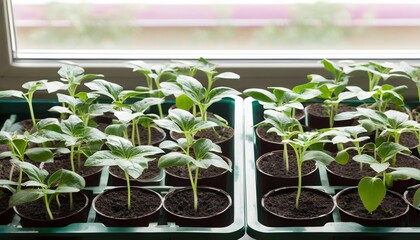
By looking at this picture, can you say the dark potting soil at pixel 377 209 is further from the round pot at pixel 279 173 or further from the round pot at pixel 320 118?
the round pot at pixel 320 118

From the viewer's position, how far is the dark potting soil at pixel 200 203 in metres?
1.11

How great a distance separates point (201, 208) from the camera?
1.13 metres

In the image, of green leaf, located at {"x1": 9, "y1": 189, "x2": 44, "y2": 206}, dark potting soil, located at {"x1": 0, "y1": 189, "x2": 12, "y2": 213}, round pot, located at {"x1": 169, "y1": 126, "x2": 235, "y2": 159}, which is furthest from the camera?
round pot, located at {"x1": 169, "y1": 126, "x2": 235, "y2": 159}

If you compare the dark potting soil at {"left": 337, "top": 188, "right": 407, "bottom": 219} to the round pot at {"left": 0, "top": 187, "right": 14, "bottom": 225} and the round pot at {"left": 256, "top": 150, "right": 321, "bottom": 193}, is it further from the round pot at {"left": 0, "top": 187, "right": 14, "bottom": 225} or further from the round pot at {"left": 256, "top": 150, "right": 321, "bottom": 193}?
the round pot at {"left": 0, "top": 187, "right": 14, "bottom": 225}

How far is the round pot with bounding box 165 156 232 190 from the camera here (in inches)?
47.9

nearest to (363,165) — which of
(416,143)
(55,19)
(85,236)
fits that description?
(416,143)

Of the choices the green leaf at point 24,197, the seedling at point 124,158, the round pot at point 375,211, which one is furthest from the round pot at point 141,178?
the round pot at point 375,211

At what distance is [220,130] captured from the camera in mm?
1406

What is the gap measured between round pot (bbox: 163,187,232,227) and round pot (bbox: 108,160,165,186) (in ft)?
0.27

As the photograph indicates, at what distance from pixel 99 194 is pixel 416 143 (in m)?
0.64

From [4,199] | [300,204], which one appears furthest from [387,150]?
[4,199]

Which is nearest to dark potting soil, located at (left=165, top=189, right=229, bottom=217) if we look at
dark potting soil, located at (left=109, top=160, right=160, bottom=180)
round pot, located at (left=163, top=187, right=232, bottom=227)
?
round pot, located at (left=163, top=187, right=232, bottom=227)

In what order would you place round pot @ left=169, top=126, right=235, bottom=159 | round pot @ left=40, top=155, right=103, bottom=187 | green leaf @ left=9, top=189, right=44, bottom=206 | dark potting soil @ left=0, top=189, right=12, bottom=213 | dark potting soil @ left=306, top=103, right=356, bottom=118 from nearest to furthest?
green leaf @ left=9, top=189, right=44, bottom=206 → dark potting soil @ left=0, top=189, right=12, bottom=213 → round pot @ left=40, top=155, right=103, bottom=187 → round pot @ left=169, top=126, right=235, bottom=159 → dark potting soil @ left=306, top=103, right=356, bottom=118

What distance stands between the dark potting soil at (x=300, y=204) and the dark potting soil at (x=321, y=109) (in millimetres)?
302
